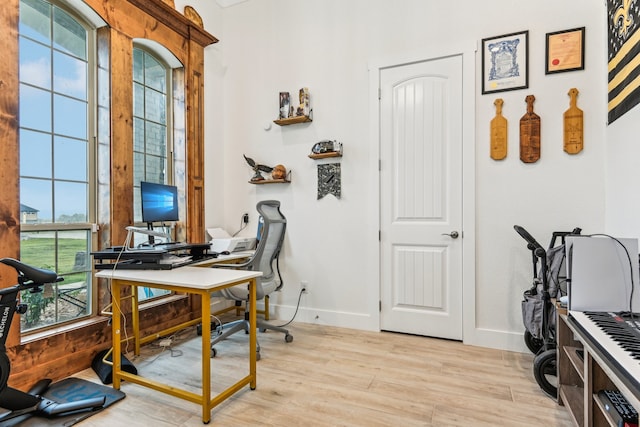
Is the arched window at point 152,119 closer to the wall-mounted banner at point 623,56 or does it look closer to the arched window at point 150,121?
the arched window at point 150,121

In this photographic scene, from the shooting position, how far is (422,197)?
10.2ft

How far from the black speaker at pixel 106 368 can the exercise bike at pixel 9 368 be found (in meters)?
0.29

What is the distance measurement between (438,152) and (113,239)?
9.22ft

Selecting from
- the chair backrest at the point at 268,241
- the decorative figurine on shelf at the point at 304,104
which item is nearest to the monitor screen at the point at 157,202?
the chair backrest at the point at 268,241

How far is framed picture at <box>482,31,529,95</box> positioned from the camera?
275cm

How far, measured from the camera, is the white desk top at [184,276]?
6.13 feet

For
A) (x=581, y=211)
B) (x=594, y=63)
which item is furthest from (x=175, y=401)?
(x=594, y=63)

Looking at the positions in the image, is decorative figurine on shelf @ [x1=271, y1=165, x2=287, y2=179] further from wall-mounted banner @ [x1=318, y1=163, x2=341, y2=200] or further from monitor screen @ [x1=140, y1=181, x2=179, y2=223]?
monitor screen @ [x1=140, y1=181, x2=179, y2=223]

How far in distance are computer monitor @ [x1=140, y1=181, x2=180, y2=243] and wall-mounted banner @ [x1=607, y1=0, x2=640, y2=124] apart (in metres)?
3.22

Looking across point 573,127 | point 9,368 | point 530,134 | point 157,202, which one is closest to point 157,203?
point 157,202

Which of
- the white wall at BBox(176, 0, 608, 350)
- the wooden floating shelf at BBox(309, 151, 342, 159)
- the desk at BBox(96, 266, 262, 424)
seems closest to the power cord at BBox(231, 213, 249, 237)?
the white wall at BBox(176, 0, 608, 350)

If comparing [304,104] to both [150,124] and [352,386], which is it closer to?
[150,124]

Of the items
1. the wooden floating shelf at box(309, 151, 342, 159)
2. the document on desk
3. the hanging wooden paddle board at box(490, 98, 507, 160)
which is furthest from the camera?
the wooden floating shelf at box(309, 151, 342, 159)

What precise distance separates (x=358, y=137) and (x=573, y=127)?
5.66 feet
